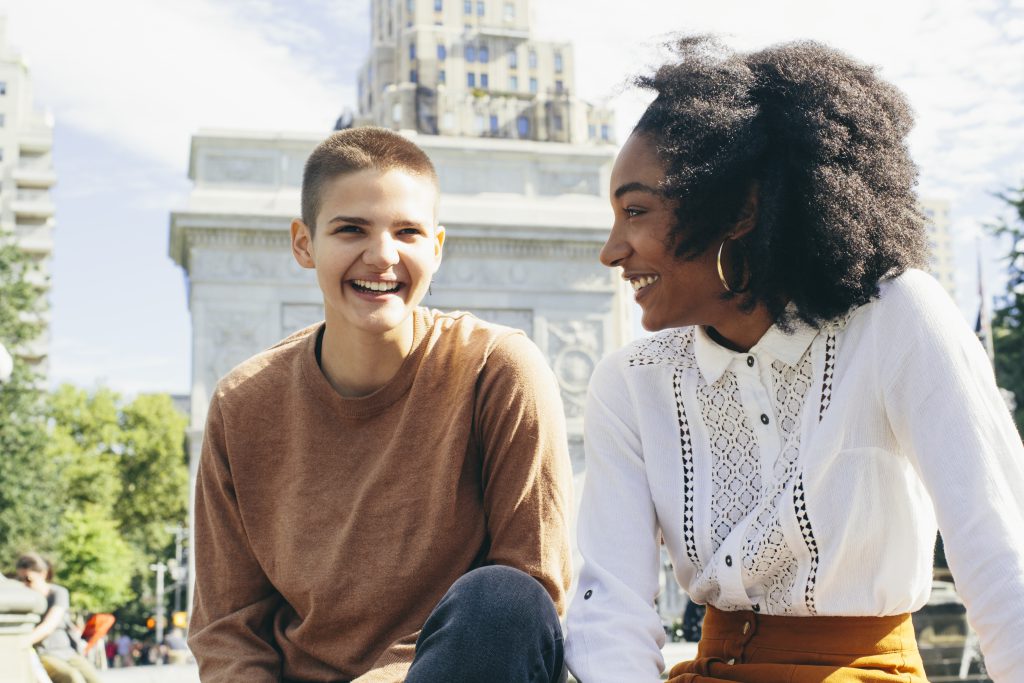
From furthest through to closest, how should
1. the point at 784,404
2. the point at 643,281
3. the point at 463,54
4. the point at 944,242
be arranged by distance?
the point at 944,242 → the point at 463,54 → the point at 643,281 → the point at 784,404

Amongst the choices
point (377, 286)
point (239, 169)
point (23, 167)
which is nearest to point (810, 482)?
point (377, 286)

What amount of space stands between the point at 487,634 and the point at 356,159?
127cm

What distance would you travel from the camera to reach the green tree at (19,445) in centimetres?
2241

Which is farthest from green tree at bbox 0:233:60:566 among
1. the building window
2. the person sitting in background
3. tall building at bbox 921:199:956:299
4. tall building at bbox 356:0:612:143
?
tall building at bbox 921:199:956:299

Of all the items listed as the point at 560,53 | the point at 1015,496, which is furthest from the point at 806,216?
the point at 560,53

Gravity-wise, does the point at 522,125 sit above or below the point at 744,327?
above

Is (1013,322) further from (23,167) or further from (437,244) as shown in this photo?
(23,167)

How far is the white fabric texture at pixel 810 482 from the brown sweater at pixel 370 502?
0.66ft

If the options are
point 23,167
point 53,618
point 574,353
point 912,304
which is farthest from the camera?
point 23,167

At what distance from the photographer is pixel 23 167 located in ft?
203

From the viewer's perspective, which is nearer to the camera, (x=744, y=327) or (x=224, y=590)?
(x=744, y=327)

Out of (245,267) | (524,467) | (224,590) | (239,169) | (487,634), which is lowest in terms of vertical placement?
(224,590)

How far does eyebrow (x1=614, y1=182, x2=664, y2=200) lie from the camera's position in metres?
2.11

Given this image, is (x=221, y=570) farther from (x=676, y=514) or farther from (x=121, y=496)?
(x=121, y=496)
